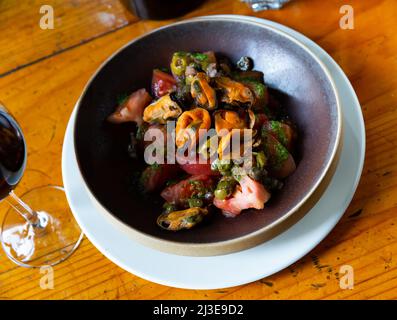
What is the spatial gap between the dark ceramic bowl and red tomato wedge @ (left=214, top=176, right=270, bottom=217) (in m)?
0.02

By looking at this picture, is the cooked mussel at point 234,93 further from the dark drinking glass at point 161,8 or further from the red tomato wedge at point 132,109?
the dark drinking glass at point 161,8

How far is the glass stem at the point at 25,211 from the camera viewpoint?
35.7 inches

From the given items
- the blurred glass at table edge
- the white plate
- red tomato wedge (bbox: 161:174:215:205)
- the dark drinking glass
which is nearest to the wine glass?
the white plate

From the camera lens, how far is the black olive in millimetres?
934

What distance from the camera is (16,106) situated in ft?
3.61

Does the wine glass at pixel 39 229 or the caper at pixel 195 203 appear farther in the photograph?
the wine glass at pixel 39 229

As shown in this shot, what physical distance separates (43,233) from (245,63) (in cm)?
51

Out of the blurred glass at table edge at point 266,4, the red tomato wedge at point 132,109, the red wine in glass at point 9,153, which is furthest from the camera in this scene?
the blurred glass at table edge at point 266,4

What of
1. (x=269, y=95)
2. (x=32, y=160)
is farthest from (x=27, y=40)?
(x=269, y=95)

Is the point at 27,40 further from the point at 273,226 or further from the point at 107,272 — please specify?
the point at 273,226

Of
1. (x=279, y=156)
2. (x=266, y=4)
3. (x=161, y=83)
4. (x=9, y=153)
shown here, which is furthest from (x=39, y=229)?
(x=266, y=4)

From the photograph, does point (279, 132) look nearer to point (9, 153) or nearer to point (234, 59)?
point (234, 59)

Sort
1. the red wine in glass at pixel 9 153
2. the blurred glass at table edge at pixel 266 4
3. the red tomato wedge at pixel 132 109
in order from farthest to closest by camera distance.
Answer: the blurred glass at table edge at pixel 266 4 → the red tomato wedge at pixel 132 109 → the red wine in glass at pixel 9 153

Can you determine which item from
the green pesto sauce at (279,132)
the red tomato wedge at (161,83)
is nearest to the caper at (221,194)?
the green pesto sauce at (279,132)
